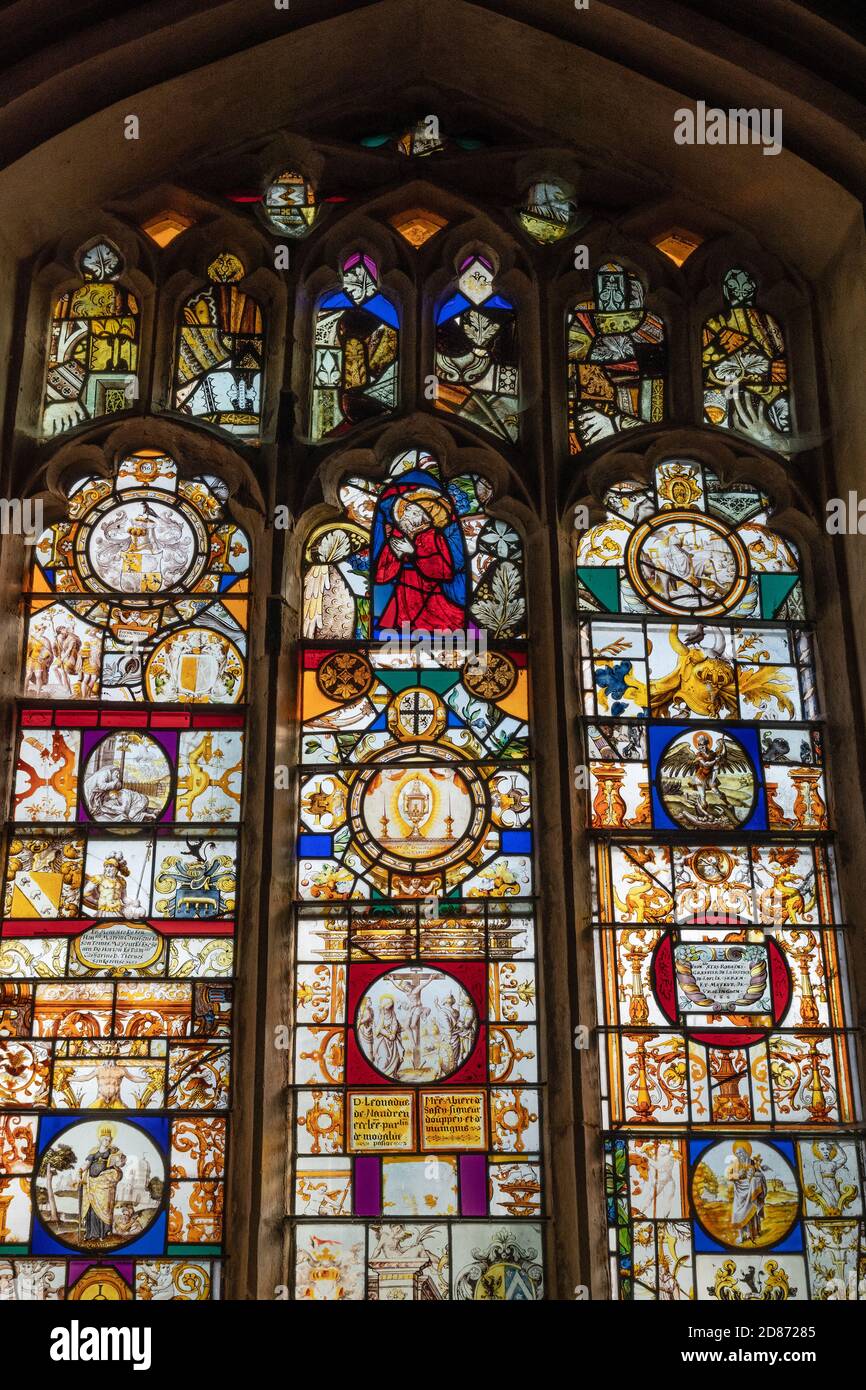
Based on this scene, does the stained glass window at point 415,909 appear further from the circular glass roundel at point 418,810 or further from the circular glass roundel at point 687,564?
the circular glass roundel at point 687,564

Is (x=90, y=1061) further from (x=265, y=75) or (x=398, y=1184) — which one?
(x=265, y=75)

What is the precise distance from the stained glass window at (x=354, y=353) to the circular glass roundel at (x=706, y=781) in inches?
76.7

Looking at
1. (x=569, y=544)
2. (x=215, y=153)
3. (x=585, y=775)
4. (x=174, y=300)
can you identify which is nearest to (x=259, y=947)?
(x=585, y=775)

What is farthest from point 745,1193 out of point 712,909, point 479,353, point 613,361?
point 479,353

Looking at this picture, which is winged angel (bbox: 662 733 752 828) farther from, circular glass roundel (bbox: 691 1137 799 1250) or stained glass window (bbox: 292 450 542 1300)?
circular glass roundel (bbox: 691 1137 799 1250)

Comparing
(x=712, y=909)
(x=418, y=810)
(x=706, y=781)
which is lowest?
(x=712, y=909)

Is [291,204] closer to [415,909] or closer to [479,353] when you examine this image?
[479,353]

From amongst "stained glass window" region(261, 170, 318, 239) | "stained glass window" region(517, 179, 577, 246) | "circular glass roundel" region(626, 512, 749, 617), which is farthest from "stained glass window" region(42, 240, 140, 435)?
"circular glass roundel" region(626, 512, 749, 617)

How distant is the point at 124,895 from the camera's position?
22.4 feet

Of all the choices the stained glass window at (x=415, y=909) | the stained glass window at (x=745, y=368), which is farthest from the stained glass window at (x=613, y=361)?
the stained glass window at (x=415, y=909)

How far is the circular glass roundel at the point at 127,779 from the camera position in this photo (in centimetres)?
697

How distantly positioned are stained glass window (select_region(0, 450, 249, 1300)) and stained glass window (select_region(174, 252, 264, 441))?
0.30 metres

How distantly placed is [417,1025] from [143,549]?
2281 mm

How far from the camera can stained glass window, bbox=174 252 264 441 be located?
7789mm
